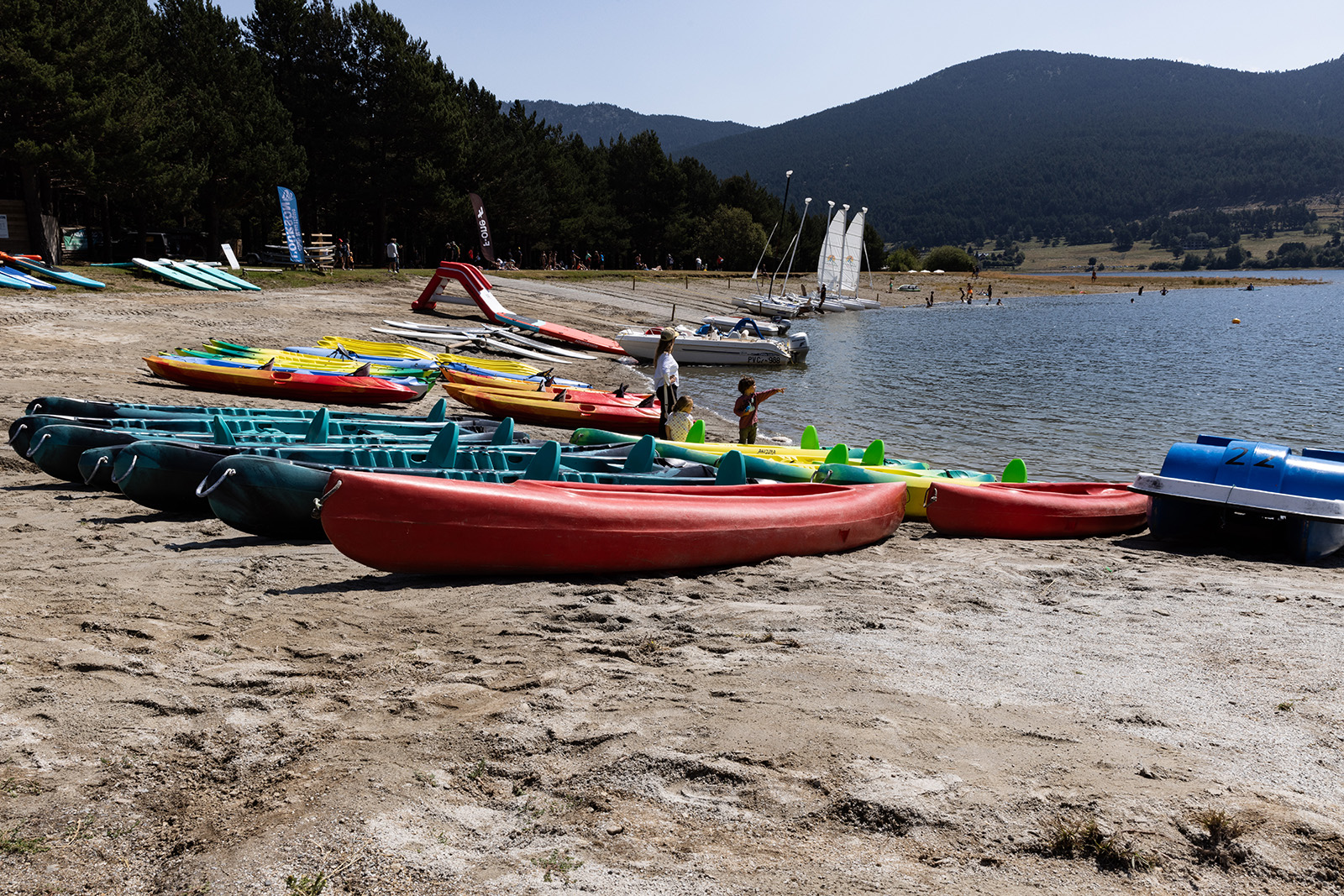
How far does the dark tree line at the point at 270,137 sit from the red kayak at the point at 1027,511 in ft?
90.0

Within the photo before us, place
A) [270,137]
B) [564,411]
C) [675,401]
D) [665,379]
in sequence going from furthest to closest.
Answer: [270,137]
[564,411]
[675,401]
[665,379]

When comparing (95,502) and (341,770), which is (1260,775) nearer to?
(341,770)

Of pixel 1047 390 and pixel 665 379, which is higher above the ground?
pixel 665 379

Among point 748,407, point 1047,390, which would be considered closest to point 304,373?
point 748,407

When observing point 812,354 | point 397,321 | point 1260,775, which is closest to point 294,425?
point 1260,775

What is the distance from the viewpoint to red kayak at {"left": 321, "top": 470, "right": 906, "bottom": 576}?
605 cm

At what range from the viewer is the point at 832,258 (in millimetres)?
59812

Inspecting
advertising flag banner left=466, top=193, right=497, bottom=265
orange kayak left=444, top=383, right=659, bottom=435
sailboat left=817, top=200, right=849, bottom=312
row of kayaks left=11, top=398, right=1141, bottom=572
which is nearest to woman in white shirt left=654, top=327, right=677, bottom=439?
row of kayaks left=11, top=398, right=1141, bottom=572

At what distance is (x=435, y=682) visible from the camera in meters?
4.52

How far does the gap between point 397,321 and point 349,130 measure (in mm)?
21713

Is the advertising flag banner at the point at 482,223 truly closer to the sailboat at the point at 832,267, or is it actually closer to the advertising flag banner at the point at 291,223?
the advertising flag banner at the point at 291,223

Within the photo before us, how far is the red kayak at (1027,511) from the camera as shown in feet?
30.1

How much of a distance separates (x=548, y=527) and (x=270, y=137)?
121 ft

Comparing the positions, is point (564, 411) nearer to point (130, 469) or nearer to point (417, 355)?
point (417, 355)
